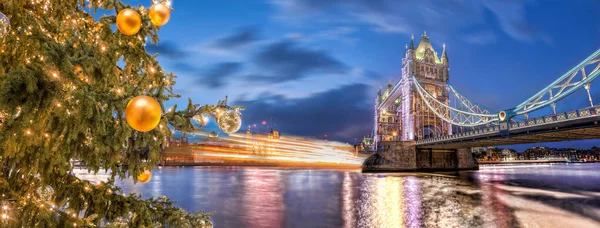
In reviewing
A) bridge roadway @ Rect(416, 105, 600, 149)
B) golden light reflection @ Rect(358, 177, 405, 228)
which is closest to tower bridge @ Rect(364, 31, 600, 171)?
bridge roadway @ Rect(416, 105, 600, 149)

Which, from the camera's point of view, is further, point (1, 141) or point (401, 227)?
point (401, 227)

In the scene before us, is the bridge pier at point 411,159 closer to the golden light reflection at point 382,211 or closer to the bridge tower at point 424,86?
the bridge tower at point 424,86

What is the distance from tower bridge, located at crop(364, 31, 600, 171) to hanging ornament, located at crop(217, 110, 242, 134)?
960 inches

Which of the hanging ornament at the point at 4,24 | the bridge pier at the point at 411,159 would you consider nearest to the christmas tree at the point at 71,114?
the hanging ornament at the point at 4,24

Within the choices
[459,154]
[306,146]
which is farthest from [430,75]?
[306,146]

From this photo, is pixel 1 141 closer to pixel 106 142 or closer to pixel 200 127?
pixel 106 142

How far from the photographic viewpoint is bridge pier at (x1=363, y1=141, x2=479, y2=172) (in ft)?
135

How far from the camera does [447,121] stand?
46219mm

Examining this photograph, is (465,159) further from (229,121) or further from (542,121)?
(229,121)

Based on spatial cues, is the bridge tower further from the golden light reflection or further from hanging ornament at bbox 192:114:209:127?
hanging ornament at bbox 192:114:209:127

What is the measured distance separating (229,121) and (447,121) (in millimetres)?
48633

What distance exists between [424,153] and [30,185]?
155 feet

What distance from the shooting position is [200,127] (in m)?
2.56

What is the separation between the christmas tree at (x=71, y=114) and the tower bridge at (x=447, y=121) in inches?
982
